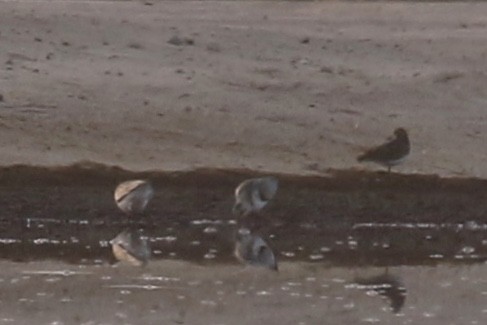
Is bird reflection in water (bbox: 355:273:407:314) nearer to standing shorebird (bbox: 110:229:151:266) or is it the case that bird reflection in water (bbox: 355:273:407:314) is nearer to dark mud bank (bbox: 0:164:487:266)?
dark mud bank (bbox: 0:164:487:266)

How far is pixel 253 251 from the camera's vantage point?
28.2 feet

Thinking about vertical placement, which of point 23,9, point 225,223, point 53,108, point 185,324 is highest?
point 23,9

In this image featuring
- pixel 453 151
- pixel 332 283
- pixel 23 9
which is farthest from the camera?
pixel 23 9

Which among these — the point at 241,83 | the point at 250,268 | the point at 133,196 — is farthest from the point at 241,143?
the point at 250,268

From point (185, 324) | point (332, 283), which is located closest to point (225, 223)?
point (332, 283)

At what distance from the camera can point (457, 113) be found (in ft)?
33.1

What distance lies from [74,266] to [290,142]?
2004 millimetres

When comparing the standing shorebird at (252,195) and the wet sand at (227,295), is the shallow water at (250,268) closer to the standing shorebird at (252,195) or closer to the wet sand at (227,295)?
the wet sand at (227,295)

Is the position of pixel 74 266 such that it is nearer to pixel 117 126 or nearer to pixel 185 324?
pixel 185 324

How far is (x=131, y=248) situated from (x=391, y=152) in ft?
5.57

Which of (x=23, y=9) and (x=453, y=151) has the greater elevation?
(x=23, y=9)

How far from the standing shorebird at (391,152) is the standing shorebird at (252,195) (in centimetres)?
66

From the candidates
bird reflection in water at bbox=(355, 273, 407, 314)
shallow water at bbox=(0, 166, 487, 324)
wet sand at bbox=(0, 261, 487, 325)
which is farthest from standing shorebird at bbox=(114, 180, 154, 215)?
bird reflection in water at bbox=(355, 273, 407, 314)

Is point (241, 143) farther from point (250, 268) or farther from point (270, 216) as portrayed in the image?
point (250, 268)
